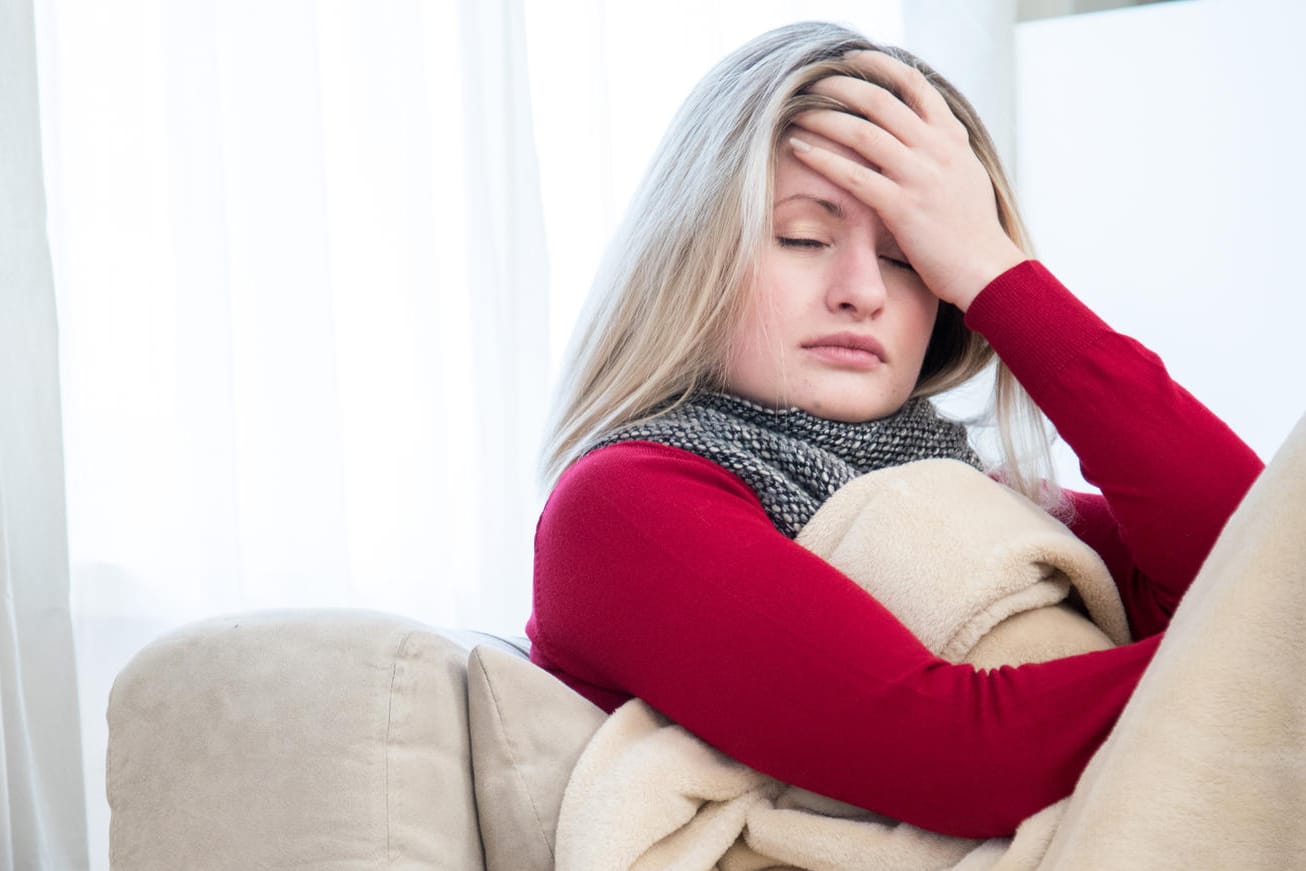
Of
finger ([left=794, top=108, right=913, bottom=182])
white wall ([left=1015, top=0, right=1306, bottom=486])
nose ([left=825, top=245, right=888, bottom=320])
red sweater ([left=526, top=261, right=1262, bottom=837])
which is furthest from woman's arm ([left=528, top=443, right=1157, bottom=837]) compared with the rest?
white wall ([left=1015, top=0, right=1306, bottom=486])

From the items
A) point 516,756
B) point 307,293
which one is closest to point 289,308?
point 307,293

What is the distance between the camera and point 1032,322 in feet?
3.32

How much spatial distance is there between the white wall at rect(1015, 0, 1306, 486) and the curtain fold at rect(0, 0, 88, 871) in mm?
1455

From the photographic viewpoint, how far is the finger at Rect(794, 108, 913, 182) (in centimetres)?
106

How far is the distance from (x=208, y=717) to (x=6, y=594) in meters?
1.17

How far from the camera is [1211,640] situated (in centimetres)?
62

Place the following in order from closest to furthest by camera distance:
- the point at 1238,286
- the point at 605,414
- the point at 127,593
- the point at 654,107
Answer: the point at 605,414 → the point at 1238,286 → the point at 127,593 → the point at 654,107

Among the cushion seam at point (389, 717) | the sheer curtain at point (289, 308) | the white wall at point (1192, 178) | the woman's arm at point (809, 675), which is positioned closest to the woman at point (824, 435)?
the woman's arm at point (809, 675)

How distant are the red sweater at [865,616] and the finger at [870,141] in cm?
13

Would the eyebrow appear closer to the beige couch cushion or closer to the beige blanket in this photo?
the beige blanket

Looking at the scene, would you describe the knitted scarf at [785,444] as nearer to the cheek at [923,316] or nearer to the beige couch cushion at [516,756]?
the cheek at [923,316]

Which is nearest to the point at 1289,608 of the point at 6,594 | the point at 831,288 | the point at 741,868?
the point at 741,868

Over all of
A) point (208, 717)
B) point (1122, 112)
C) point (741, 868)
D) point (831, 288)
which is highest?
point (1122, 112)

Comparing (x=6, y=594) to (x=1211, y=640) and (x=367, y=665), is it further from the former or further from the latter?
(x=1211, y=640)
